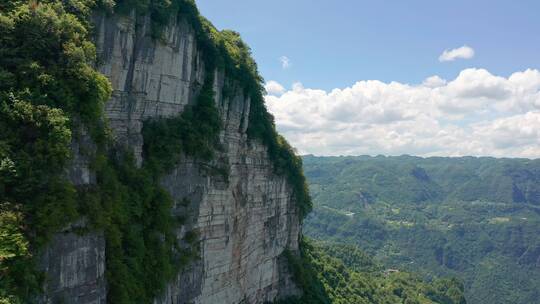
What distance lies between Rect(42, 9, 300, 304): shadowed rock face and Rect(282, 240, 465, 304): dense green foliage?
234 inches

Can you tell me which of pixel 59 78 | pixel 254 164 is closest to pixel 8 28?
pixel 59 78

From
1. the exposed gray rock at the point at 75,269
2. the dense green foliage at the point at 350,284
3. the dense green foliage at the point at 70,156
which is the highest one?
the dense green foliage at the point at 70,156

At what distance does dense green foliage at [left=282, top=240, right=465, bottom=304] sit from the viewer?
50906mm

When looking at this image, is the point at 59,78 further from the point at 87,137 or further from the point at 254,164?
the point at 254,164

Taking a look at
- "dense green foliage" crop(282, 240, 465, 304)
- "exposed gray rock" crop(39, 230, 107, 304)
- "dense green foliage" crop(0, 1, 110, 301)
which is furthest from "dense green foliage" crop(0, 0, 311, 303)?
"dense green foliage" crop(282, 240, 465, 304)

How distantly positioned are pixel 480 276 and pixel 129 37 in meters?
203

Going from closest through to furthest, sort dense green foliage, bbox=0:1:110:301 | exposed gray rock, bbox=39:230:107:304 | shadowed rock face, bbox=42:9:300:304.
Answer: dense green foliage, bbox=0:1:110:301 → exposed gray rock, bbox=39:230:107:304 → shadowed rock face, bbox=42:9:300:304

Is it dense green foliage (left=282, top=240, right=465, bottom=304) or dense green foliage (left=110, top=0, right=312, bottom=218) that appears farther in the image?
dense green foliage (left=282, top=240, right=465, bottom=304)

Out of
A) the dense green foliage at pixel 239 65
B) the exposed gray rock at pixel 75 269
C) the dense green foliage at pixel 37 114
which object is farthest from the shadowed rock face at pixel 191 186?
the dense green foliage at pixel 37 114

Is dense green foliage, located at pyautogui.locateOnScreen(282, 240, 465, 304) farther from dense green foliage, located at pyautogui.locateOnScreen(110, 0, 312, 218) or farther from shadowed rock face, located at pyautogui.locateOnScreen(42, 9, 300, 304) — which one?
dense green foliage, located at pyautogui.locateOnScreen(110, 0, 312, 218)

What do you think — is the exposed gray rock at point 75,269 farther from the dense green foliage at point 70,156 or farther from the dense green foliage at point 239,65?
the dense green foliage at point 239,65

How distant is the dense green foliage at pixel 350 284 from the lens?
50.9 m

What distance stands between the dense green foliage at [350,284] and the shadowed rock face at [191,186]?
5.95 meters

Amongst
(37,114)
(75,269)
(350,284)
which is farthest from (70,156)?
(350,284)
